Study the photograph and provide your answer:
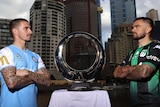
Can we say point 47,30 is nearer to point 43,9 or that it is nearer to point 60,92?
point 43,9

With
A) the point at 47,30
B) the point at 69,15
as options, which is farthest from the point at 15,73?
the point at 69,15

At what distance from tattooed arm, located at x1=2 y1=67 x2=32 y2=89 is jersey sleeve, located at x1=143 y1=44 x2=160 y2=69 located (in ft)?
4.33

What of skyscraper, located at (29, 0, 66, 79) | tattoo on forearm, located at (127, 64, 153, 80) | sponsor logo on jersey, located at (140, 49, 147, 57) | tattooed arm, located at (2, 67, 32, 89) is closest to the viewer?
tattooed arm, located at (2, 67, 32, 89)

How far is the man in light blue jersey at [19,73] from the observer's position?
210cm

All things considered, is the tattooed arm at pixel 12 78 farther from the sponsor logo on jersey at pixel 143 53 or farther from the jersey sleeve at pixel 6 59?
the sponsor logo on jersey at pixel 143 53

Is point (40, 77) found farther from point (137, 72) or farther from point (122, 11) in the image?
point (122, 11)

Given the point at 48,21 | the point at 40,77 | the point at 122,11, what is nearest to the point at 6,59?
the point at 40,77

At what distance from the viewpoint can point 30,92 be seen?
223cm

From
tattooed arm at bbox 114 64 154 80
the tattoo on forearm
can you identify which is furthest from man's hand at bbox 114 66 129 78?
the tattoo on forearm

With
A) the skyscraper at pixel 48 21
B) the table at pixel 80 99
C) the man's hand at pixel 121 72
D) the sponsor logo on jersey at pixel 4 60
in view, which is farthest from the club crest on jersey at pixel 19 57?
the skyscraper at pixel 48 21

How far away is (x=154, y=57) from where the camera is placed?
89.1 inches

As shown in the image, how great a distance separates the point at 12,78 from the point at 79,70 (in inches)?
31.8

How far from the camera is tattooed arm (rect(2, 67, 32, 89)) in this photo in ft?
6.79

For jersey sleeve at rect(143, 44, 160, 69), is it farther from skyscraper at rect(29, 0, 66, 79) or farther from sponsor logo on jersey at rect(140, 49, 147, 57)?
skyscraper at rect(29, 0, 66, 79)
